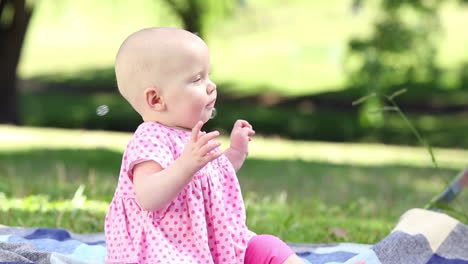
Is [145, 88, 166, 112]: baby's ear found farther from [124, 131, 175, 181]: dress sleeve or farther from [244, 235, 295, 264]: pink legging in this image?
[244, 235, 295, 264]: pink legging

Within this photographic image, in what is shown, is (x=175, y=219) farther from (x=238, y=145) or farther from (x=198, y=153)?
(x=238, y=145)

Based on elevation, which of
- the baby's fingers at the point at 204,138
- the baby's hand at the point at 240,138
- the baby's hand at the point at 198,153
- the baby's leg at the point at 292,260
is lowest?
the baby's leg at the point at 292,260

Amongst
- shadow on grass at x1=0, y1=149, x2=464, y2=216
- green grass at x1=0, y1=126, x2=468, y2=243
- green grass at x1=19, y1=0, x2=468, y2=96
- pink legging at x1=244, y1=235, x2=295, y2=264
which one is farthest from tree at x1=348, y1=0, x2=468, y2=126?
pink legging at x1=244, y1=235, x2=295, y2=264

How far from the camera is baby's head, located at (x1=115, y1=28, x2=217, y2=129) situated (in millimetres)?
2199

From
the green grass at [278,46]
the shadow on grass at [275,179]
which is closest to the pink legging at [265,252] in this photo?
the shadow on grass at [275,179]

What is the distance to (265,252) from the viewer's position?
231cm

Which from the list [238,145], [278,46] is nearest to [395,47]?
[278,46]

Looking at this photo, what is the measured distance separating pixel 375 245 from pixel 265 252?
1.91ft

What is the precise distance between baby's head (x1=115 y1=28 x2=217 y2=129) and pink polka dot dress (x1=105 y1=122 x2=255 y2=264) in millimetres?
67

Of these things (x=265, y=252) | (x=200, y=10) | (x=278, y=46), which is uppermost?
(x=265, y=252)

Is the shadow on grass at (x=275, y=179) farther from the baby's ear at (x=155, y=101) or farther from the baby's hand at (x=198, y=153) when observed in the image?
the baby's hand at (x=198, y=153)

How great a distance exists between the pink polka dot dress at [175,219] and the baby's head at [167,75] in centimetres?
7

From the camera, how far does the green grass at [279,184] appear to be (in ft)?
11.7

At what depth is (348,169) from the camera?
30.2 feet
